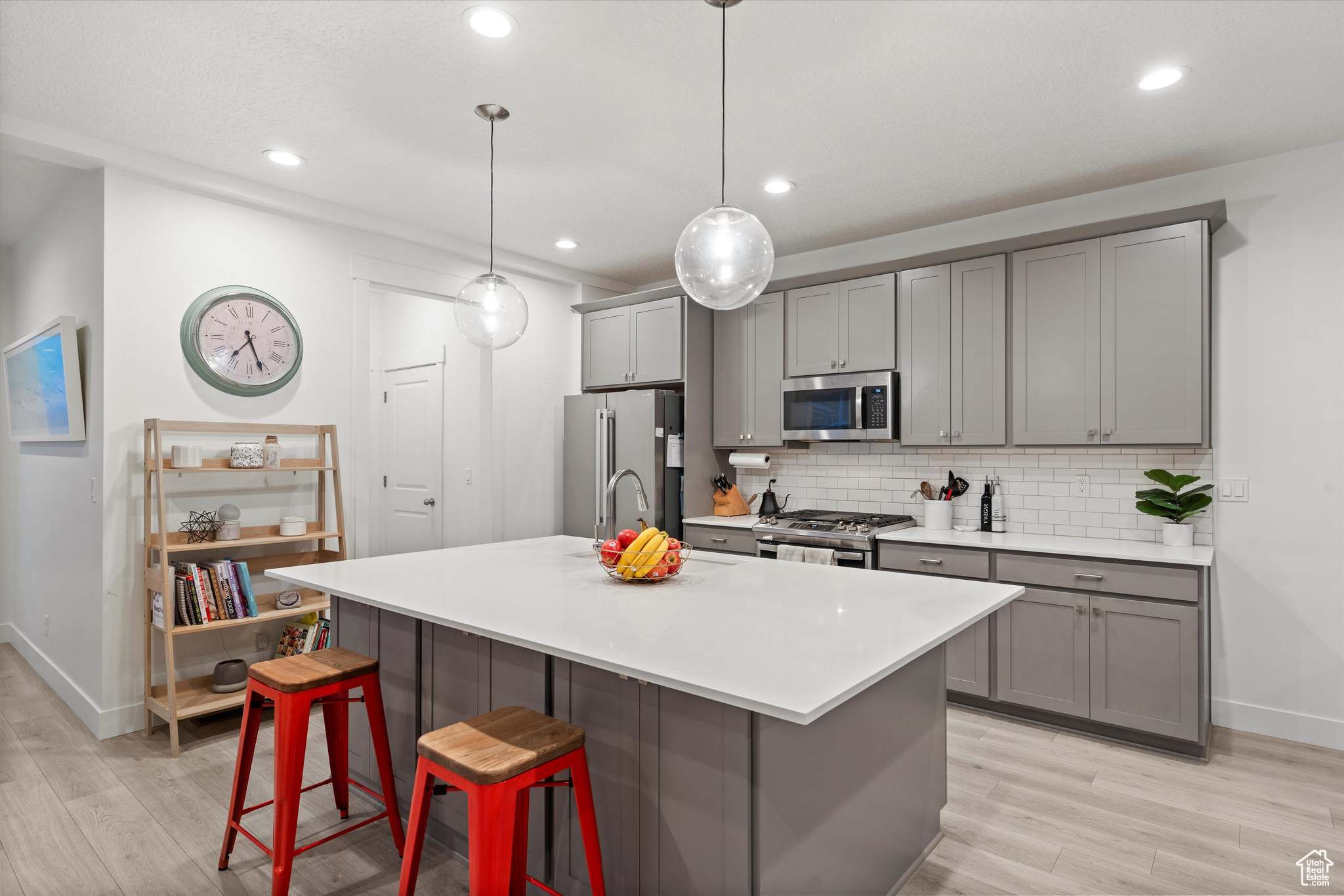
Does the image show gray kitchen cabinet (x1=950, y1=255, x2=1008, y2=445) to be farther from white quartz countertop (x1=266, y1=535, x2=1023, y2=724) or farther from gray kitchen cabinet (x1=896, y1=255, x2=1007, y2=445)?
white quartz countertop (x1=266, y1=535, x2=1023, y2=724)

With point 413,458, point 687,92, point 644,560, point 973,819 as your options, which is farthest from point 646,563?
point 413,458

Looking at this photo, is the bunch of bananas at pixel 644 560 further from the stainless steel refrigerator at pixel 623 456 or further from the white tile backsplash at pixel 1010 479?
the white tile backsplash at pixel 1010 479

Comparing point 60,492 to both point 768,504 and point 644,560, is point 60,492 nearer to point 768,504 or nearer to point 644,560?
point 644,560

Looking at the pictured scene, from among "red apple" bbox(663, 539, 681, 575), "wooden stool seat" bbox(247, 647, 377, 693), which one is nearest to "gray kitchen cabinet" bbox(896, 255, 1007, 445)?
"red apple" bbox(663, 539, 681, 575)

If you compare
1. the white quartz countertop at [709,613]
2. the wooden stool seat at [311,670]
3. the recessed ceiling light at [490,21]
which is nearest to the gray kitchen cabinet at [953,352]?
the white quartz countertop at [709,613]

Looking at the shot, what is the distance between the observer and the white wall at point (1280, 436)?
3100 mm

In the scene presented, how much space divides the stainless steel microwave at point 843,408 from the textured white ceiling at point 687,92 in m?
1.04

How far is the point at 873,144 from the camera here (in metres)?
3.13

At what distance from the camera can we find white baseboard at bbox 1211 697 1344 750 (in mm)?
3090

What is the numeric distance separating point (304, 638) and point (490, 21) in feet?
9.76

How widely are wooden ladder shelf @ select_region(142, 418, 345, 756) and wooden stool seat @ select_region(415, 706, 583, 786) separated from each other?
1.75 m

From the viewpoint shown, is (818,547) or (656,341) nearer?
(818,547)

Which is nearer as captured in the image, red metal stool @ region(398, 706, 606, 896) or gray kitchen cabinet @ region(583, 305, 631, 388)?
red metal stool @ region(398, 706, 606, 896)

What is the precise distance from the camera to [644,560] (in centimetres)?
226
